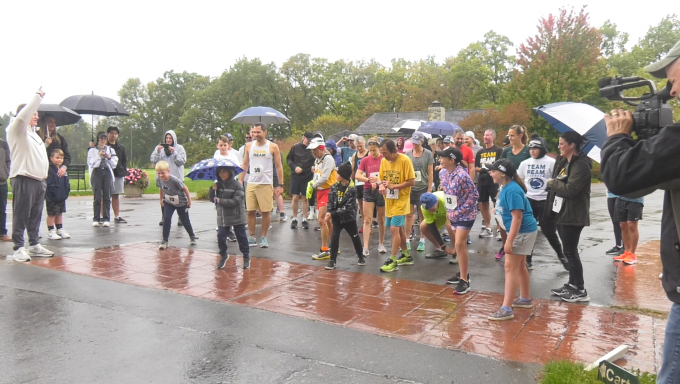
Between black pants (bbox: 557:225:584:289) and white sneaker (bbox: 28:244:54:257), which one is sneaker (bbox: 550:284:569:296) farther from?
white sneaker (bbox: 28:244:54:257)

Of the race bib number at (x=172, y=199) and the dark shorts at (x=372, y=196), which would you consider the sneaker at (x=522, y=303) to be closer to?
the dark shorts at (x=372, y=196)

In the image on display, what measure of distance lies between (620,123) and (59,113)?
10.6 metres

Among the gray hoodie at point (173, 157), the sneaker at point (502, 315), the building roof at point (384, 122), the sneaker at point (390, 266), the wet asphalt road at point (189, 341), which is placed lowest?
the wet asphalt road at point (189, 341)

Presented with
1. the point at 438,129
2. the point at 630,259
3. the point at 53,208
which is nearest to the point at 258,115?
the point at 438,129

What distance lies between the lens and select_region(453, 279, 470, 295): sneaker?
572cm

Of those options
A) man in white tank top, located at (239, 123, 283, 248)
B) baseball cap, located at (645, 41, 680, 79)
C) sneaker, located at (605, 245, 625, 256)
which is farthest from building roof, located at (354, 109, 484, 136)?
baseball cap, located at (645, 41, 680, 79)

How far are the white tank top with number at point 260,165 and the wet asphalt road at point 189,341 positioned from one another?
295 cm

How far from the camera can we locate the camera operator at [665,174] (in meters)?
2.02

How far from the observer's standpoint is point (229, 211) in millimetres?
7016

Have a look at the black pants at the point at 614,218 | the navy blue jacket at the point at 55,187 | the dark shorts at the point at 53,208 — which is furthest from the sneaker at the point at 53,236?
the black pants at the point at 614,218

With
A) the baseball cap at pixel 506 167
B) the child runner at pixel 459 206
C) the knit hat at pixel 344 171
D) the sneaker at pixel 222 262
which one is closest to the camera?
the baseball cap at pixel 506 167

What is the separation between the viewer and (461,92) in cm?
6431

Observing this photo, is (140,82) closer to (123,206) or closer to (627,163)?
(123,206)

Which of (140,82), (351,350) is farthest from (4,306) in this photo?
(140,82)
